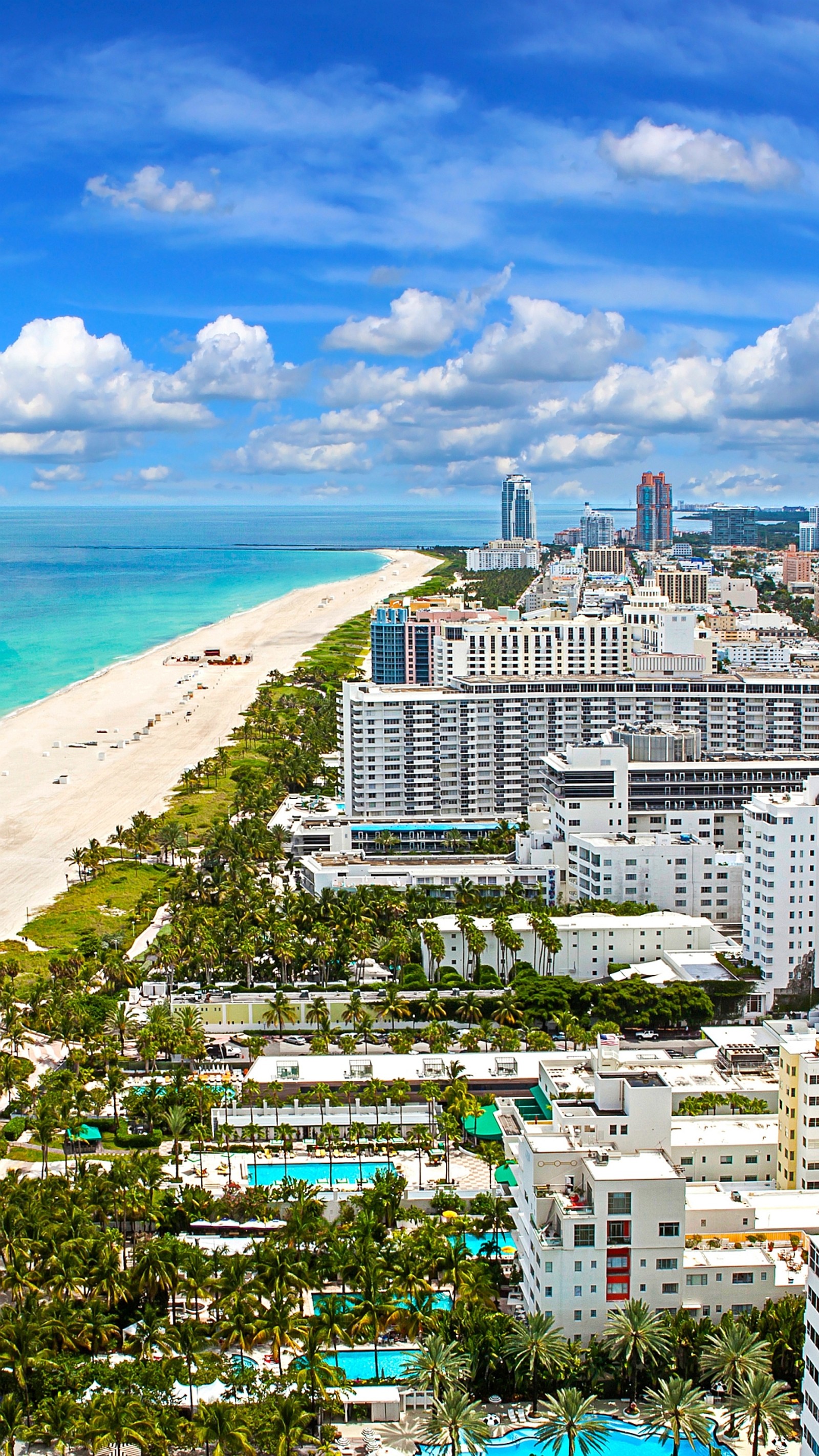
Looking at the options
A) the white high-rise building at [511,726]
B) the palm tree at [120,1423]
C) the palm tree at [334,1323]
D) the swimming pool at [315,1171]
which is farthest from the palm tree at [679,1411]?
the white high-rise building at [511,726]

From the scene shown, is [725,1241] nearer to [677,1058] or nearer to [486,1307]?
[486,1307]

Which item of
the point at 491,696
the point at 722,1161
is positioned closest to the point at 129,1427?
the point at 722,1161

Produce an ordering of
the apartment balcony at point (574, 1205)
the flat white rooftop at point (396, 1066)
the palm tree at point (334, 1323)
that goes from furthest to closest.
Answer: the flat white rooftop at point (396, 1066), the palm tree at point (334, 1323), the apartment balcony at point (574, 1205)

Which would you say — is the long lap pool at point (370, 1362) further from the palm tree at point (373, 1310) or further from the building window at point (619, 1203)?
the building window at point (619, 1203)

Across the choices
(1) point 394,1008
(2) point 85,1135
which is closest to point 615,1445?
(2) point 85,1135

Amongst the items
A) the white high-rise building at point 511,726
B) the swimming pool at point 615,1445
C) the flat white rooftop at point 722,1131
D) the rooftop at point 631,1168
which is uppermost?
the white high-rise building at point 511,726

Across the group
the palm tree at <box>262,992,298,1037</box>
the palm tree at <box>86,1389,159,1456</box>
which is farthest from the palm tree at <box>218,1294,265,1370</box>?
the palm tree at <box>262,992,298,1037</box>
